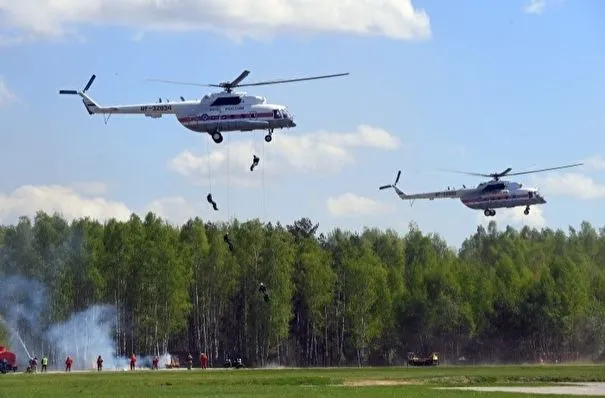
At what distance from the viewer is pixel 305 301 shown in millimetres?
153500

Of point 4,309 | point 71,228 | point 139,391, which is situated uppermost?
point 71,228

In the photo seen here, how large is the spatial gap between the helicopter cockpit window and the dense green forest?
60122 millimetres

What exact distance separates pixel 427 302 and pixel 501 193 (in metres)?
41.2

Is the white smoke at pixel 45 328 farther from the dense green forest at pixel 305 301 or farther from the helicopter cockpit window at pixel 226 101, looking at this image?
the helicopter cockpit window at pixel 226 101

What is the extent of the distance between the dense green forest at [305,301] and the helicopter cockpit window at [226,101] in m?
60.1

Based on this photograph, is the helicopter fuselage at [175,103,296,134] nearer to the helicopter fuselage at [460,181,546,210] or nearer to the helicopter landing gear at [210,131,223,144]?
the helicopter landing gear at [210,131,223,144]

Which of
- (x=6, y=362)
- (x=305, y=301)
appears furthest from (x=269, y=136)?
(x=305, y=301)

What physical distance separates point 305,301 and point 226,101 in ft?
243

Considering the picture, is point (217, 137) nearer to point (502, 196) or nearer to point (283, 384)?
point (283, 384)

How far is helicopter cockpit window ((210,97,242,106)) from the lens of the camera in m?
81.7

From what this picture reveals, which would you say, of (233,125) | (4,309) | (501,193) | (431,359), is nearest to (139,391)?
(233,125)

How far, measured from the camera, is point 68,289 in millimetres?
138375

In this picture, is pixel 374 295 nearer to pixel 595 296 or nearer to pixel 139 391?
pixel 595 296

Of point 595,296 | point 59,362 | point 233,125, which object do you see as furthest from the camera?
point 595,296
